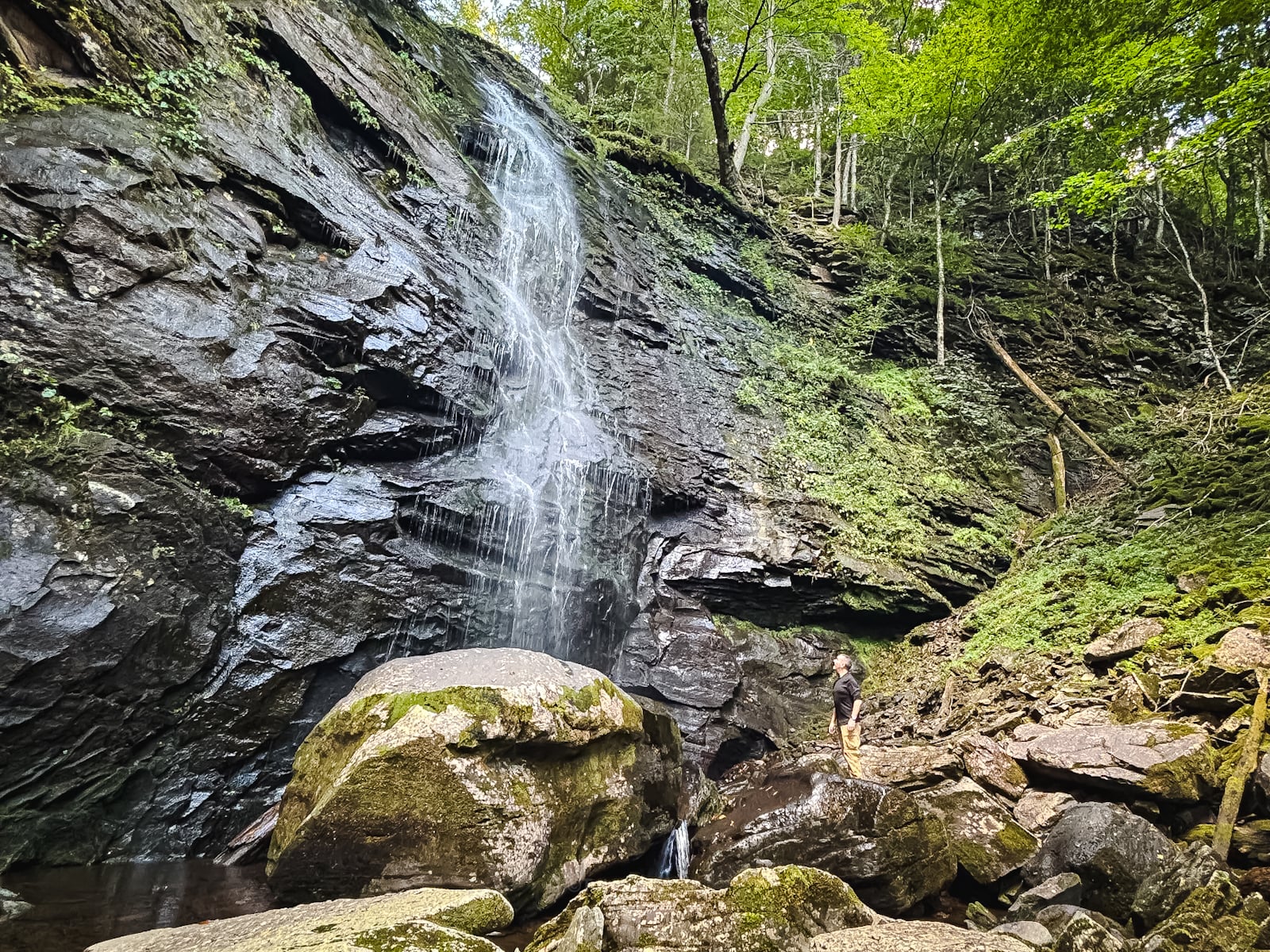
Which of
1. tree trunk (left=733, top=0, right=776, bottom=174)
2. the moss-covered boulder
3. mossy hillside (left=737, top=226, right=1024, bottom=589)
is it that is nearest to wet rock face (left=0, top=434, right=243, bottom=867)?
the moss-covered boulder

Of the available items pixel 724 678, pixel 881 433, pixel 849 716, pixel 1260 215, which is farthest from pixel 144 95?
pixel 1260 215

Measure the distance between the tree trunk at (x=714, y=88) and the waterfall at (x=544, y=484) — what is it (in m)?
5.23

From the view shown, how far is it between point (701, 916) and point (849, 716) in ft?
12.5

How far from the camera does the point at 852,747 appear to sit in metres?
6.48

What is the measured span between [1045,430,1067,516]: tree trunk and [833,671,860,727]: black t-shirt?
811 cm

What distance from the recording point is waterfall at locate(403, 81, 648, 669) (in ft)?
26.7

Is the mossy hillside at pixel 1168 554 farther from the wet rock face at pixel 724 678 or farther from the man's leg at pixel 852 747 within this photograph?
the man's leg at pixel 852 747

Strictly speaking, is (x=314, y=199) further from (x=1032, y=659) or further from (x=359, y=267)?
(x=1032, y=659)

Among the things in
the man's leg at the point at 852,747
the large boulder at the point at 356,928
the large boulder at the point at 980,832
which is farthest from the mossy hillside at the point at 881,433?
the large boulder at the point at 356,928

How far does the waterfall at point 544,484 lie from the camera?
813 centimetres

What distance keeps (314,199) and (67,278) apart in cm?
341

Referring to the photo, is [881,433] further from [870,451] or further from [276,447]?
[276,447]

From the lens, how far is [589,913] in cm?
310

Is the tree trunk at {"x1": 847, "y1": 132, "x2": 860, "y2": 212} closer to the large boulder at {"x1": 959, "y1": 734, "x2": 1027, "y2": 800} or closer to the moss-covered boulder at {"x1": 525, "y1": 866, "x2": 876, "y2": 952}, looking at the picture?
the large boulder at {"x1": 959, "y1": 734, "x2": 1027, "y2": 800}
